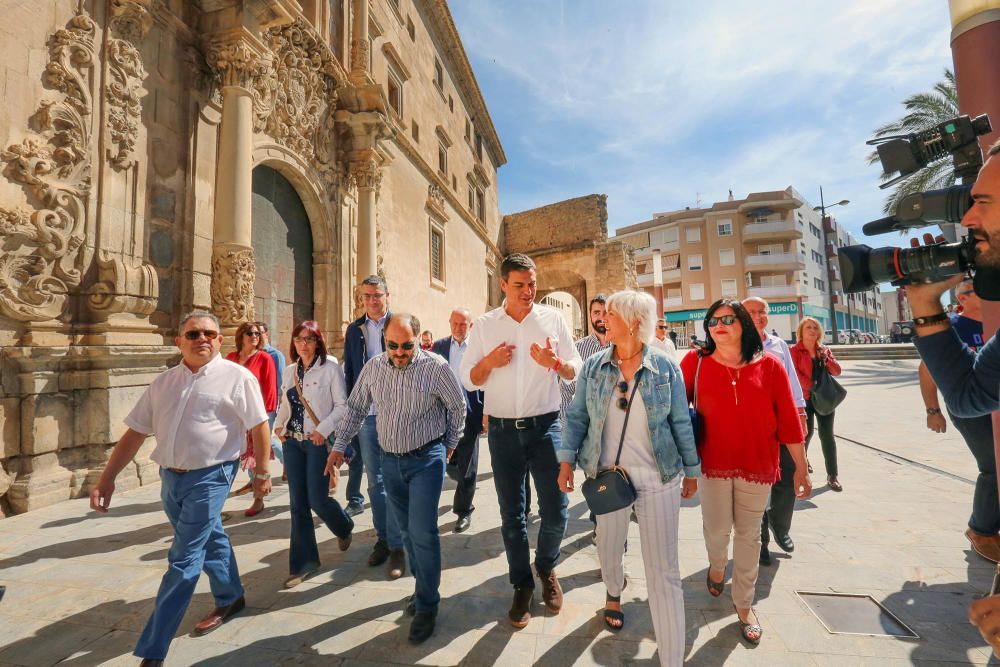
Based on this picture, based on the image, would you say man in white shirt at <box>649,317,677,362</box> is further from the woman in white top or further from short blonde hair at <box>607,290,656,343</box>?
the woman in white top

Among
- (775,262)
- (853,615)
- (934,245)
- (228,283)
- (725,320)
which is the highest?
(775,262)

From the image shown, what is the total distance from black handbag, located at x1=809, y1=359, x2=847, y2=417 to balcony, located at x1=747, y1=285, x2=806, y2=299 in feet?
131

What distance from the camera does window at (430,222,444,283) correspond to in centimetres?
1614

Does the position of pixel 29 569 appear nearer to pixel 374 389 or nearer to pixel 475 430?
pixel 374 389

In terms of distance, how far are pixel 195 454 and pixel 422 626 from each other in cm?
155

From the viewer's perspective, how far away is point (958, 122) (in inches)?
Result: 80.2

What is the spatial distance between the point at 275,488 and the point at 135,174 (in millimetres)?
4291

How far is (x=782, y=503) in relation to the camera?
130 inches

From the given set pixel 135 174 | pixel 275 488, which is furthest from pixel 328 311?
pixel 275 488

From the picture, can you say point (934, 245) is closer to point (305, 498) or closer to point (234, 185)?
point (305, 498)

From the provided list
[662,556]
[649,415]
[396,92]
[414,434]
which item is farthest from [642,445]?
[396,92]

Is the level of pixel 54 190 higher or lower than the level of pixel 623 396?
higher

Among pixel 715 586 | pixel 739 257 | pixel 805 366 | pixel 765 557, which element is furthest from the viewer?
pixel 739 257

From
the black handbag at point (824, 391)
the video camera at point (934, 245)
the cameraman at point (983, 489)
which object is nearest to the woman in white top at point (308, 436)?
the video camera at point (934, 245)
